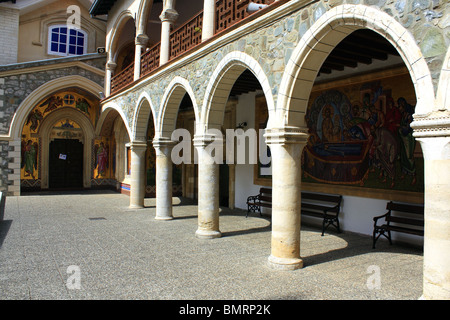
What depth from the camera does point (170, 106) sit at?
8.74 meters

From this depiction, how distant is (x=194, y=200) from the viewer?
13.6m

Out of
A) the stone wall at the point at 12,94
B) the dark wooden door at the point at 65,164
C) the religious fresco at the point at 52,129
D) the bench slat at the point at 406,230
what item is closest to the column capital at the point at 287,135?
the bench slat at the point at 406,230

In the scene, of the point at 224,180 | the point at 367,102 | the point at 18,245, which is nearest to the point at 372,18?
the point at 367,102

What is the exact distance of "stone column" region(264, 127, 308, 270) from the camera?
5047mm

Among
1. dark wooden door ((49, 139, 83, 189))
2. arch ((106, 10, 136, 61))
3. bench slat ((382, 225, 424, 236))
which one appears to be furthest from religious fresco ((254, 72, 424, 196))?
dark wooden door ((49, 139, 83, 189))

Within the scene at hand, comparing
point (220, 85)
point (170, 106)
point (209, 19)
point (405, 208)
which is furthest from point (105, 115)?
point (405, 208)

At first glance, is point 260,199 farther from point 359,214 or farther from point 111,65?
point 111,65

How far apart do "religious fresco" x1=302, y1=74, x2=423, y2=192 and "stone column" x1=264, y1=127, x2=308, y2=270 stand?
2.59 meters

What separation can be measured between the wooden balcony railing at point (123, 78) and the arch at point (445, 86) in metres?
10.0

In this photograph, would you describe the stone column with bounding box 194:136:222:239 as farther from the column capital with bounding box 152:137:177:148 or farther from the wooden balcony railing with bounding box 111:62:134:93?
the wooden balcony railing with bounding box 111:62:134:93

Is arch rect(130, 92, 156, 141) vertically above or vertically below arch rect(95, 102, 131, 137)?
below

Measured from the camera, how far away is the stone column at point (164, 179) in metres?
9.12

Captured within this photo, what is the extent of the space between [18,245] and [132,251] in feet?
6.86

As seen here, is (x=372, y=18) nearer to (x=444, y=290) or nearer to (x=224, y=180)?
(x=444, y=290)
